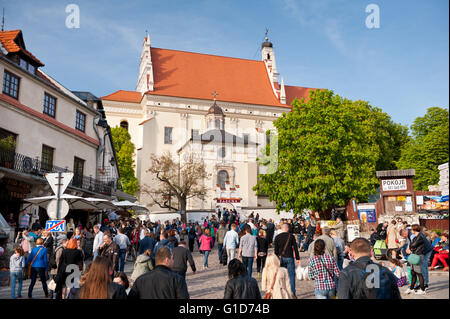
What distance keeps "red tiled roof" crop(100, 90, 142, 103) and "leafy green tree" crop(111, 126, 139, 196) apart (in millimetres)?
6415

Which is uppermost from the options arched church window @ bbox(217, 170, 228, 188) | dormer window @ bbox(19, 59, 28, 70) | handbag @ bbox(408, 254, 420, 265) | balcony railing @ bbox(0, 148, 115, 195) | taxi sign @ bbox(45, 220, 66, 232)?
dormer window @ bbox(19, 59, 28, 70)

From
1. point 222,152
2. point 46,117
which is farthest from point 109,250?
point 222,152

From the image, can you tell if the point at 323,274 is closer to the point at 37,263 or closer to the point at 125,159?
the point at 37,263

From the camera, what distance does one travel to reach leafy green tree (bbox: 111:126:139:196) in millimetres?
51781

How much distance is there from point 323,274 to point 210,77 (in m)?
64.5

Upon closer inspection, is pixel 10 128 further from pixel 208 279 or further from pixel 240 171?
pixel 240 171

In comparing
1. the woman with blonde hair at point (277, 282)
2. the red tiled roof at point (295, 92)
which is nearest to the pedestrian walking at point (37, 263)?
the woman with blonde hair at point (277, 282)

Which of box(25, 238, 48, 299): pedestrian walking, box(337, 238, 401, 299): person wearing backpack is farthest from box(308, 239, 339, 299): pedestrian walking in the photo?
box(25, 238, 48, 299): pedestrian walking

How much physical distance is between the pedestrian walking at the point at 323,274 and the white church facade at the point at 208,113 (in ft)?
129

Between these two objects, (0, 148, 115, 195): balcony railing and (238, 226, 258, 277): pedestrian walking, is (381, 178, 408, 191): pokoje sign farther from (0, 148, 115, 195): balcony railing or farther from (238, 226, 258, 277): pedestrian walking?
(0, 148, 115, 195): balcony railing

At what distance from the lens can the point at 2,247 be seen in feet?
41.7

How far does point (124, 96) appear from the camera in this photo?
6331 centimetres
